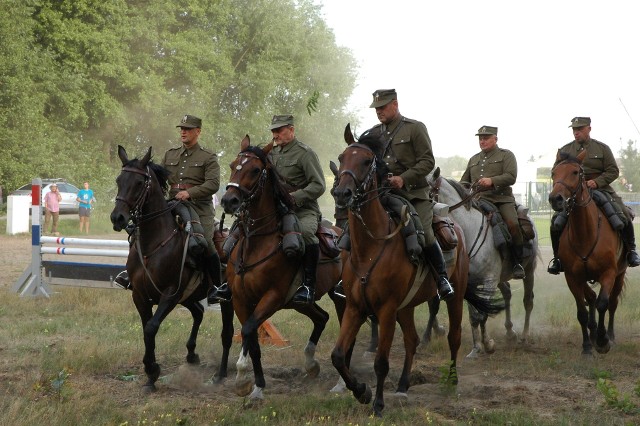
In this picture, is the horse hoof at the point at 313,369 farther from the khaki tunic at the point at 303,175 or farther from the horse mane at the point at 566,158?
the horse mane at the point at 566,158

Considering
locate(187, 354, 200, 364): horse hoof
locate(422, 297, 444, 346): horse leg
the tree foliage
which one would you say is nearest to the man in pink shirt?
the tree foliage

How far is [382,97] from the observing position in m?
8.81

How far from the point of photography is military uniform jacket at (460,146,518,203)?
12.2 m

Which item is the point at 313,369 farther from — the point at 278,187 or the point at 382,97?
the point at 382,97

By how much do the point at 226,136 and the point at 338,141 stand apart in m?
8.01

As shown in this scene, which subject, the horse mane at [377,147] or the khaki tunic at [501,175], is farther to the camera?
the khaki tunic at [501,175]

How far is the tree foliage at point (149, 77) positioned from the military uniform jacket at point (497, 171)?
23617 millimetres

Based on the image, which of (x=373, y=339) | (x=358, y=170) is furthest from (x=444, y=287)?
(x=373, y=339)

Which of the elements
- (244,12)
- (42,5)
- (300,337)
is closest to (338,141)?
(244,12)

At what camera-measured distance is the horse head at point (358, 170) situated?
24.0 feet

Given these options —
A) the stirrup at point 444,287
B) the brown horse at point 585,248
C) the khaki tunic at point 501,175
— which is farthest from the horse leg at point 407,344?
the khaki tunic at point 501,175

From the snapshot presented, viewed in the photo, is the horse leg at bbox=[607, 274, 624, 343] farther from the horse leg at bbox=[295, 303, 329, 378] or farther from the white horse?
the horse leg at bbox=[295, 303, 329, 378]

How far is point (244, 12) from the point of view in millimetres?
43625

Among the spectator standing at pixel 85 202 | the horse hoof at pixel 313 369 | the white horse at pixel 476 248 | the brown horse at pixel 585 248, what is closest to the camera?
the horse hoof at pixel 313 369
